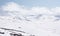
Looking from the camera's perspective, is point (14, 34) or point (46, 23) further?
point (46, 23)

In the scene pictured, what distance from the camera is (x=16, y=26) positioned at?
263 centimetres

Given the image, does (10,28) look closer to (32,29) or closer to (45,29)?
(32,29)

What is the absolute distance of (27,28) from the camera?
2488mm

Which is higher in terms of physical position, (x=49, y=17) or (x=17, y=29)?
(x=49, y=17)

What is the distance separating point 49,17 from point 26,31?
2.75 feet

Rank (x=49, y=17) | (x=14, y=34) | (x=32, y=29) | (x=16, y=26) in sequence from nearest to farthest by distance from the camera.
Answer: (x=14, y=34) < (x=32, y=29) < (x=16, y=26) < (x=49, y=17)

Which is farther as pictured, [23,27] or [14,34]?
[23,27]

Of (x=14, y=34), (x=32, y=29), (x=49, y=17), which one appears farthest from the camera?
(x=49, y=17)

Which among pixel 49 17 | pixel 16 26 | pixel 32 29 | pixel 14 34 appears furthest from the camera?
pixel 49 17

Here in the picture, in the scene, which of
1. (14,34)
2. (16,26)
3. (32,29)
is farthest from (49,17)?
(14,34)

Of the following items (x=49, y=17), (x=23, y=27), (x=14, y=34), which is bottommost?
(x=14, y=34)

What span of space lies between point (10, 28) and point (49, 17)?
109 centimetres

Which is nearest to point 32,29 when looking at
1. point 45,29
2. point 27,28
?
point 27,28

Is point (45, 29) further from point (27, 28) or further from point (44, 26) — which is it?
point (27, 28)
